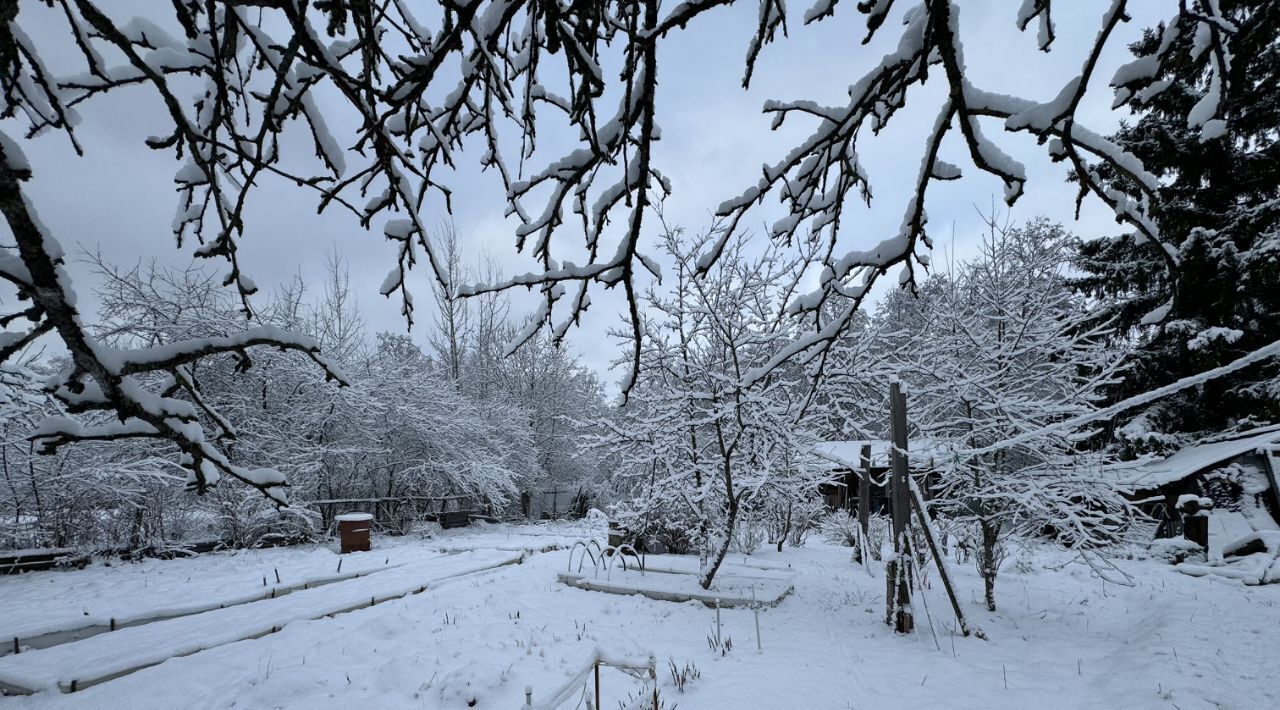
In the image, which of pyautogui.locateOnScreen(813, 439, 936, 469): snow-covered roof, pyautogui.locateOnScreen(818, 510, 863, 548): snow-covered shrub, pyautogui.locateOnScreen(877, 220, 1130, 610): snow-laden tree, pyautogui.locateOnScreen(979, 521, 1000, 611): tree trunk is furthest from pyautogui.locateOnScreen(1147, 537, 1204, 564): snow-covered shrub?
pyautogui.locateOnScreen(979, 521, 1000, 611): tree trunk

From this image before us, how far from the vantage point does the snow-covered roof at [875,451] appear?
7.77 meters

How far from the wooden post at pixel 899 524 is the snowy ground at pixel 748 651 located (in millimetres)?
231

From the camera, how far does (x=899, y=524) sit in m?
6.31

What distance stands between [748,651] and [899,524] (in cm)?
222

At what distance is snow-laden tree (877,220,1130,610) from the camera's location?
22.8 feet

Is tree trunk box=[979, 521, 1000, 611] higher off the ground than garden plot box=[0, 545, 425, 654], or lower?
higher

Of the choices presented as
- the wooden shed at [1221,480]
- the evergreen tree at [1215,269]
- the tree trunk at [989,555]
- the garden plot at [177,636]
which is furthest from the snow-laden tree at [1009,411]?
the garden plot at [177,636]

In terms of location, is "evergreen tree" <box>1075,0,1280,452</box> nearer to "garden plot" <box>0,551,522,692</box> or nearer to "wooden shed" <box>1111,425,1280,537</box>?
"wooden shed" <box>1111,425,1280,537</box>

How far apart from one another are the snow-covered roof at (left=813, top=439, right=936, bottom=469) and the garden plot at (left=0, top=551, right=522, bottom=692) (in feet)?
22.0

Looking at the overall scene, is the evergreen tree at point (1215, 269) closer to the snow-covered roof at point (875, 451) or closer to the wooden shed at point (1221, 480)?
the wooden shed at point (1221, 480)

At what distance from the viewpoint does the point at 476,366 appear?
26547 millimetres

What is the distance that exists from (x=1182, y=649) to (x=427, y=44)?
7862 mm

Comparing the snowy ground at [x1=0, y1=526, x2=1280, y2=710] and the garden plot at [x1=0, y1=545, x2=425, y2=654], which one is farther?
the garden plot at [x1=0, y1=545, x2=425, y2=654]

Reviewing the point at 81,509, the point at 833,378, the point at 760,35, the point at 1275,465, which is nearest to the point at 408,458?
the point at 81,509
